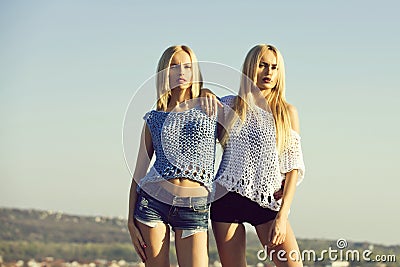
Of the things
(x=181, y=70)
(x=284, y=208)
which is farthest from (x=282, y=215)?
(x=181, y=70)

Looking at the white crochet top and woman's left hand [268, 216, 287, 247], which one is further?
the white crochet top

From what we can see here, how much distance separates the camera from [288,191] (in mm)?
4059

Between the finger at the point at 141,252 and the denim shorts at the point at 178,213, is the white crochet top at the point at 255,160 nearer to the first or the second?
the denim shorts at the point at 178,213

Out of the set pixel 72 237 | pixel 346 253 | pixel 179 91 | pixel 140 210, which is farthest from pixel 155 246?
pixel 72 237

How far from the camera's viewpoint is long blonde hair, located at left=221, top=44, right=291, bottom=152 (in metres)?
4.09

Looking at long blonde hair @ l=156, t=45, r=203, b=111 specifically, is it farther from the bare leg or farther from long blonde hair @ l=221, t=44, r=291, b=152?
the bare leg

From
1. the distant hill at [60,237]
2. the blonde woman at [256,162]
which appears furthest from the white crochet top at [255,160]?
the distant hill at [60,237]

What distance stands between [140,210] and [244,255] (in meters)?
0.60

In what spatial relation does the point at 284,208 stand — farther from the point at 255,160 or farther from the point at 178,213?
the point at 178,213

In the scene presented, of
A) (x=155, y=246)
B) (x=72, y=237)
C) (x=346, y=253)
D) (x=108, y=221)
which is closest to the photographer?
(x=155, y=246)

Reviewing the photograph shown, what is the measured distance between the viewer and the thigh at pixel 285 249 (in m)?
4.08

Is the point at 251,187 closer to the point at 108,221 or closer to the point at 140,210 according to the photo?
the point at 140,210

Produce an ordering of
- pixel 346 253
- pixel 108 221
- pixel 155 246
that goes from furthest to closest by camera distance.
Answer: pixel 108 221
pixel 346 253
pixel 155 246

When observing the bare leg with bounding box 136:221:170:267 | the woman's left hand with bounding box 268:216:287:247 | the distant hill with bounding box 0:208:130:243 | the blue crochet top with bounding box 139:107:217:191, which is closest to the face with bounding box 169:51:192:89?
the blue crochet top with bounding box 139:107:217:191
